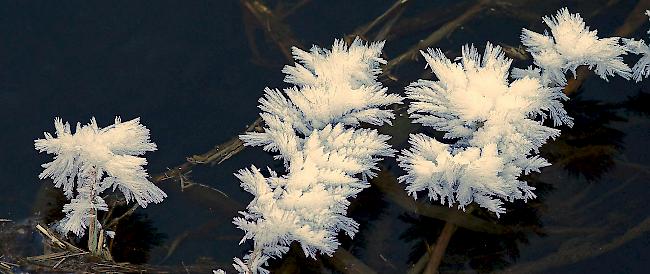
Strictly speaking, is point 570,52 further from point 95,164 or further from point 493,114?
point 95,164

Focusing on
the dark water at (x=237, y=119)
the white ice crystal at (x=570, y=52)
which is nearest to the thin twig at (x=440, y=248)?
the dark water at (x=237, y=119)

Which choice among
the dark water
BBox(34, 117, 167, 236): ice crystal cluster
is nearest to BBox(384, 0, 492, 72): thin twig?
the dark water

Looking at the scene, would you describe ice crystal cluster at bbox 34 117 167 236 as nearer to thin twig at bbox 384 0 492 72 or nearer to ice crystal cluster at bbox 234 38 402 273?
ice crystal cluster at bbox 234 38 402 273

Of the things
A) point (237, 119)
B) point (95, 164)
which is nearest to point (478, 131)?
point (237, 119)

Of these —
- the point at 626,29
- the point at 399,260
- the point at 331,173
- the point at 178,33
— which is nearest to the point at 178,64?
the point at 178,33

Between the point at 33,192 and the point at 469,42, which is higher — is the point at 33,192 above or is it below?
below

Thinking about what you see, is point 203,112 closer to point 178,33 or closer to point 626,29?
point 178,33
